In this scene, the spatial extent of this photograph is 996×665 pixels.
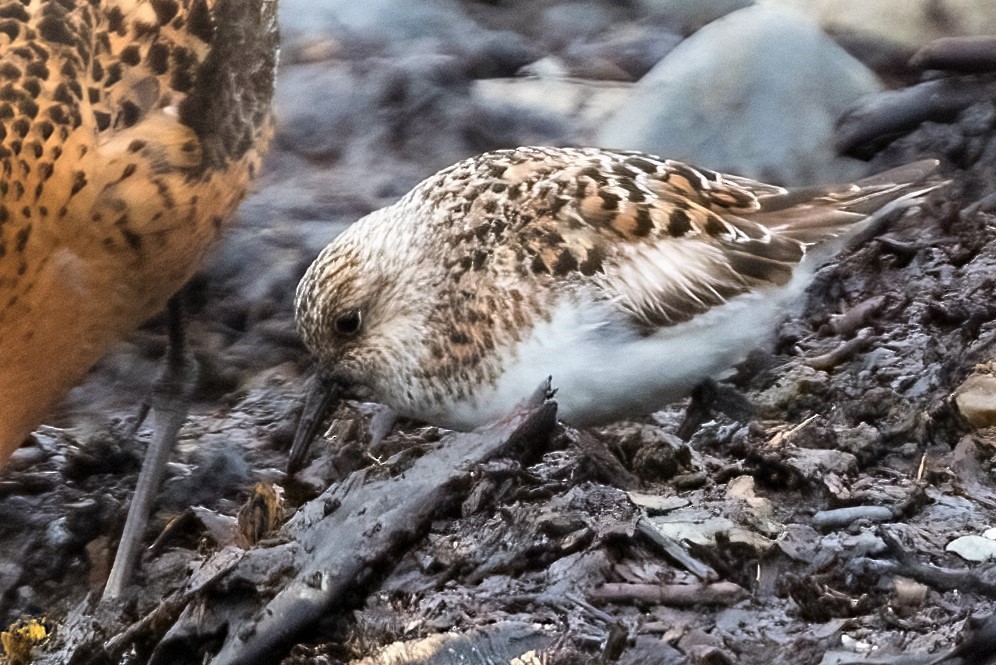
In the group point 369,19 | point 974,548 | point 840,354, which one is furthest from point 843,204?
point 369,19

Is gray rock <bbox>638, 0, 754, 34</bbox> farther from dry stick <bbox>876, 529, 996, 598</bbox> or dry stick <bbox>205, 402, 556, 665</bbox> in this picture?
dry stick <bbox>876, 529, 996, 598</bbox>

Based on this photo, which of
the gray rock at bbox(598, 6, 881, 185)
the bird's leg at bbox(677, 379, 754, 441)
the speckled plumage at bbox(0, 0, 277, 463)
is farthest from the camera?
the gray rock at bbox(598, 6, 881, 185)

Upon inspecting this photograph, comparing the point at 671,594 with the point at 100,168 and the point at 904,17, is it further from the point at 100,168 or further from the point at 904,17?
the point at 904,17

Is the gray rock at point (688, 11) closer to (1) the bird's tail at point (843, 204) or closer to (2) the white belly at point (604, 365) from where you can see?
(1) the bird's tail at point (843, 204)

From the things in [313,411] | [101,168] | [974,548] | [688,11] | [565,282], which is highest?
[688,11]

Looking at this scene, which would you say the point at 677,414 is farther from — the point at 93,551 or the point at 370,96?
the point at 370,96

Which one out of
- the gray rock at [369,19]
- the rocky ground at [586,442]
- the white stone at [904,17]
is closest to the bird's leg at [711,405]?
the rocky ground at [586,442]

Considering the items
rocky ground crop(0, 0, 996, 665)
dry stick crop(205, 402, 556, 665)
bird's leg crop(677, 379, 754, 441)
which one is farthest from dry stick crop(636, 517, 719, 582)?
bird's leg crop(677, 379, 754, 441)

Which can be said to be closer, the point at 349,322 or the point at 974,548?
the point at 974,548
